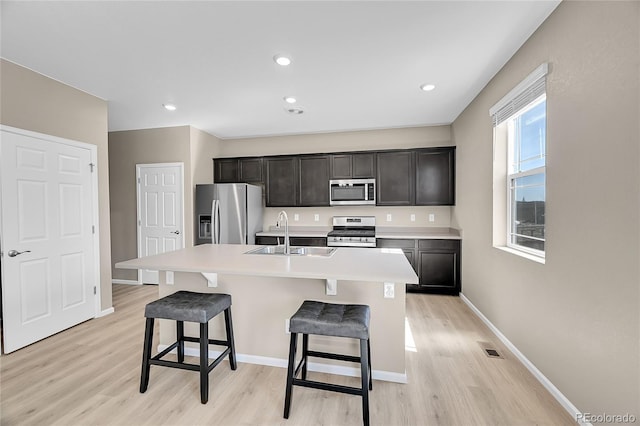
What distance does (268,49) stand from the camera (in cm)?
233

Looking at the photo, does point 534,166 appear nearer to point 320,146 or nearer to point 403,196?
point 403,196

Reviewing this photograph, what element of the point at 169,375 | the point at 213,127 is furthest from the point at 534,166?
the point at 213,127

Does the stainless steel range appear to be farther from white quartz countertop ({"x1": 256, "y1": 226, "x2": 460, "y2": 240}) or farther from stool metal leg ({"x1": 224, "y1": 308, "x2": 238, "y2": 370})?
stool metal leg ({"x1": 224, "y1": 308, "x2": 238, "y2": 370})

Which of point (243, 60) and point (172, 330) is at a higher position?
point (243, 60)

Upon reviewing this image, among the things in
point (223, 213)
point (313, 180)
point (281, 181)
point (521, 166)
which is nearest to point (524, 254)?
point (521, 166)

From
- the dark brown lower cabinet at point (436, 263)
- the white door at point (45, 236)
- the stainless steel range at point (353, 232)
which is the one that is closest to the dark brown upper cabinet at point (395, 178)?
the stainless steel range at point (353, 232)

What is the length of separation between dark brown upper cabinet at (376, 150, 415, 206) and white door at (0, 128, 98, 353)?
380 cm

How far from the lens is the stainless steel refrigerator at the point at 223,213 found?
434cm

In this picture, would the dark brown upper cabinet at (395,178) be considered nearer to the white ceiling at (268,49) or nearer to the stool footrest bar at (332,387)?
the white ceiling at (268,49)

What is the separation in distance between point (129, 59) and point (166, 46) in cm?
48

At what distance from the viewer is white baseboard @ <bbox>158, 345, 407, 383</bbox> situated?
6.79ft

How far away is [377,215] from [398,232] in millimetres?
444

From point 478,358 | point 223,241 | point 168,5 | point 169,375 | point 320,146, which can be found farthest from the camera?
point 320,146

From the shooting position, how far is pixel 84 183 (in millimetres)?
3158
